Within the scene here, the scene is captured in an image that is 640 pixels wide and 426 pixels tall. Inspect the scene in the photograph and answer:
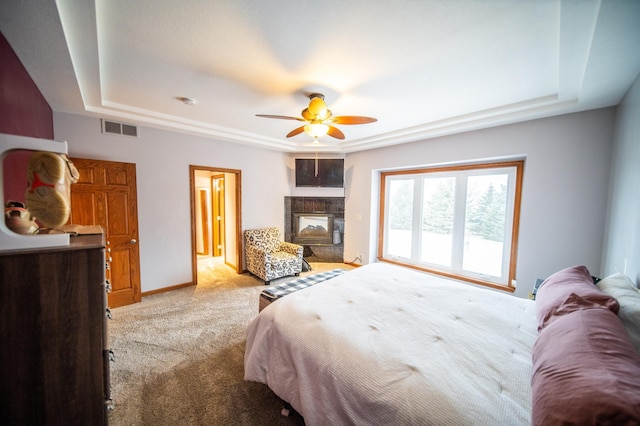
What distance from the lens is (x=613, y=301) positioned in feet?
3.56

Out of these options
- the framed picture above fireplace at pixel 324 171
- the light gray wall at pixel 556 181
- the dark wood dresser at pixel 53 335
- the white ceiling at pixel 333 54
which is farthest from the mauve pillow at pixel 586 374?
the framed picture above fireplace at pixel 324 171

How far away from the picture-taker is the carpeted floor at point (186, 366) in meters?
1.54

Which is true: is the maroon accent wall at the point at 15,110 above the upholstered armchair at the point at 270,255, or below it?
above

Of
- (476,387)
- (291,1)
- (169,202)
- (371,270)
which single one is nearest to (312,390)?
(476,387)

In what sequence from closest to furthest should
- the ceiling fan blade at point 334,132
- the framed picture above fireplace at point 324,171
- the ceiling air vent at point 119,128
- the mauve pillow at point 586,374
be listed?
the mauve pillow at point 586,374
the ceiling fan blade at point 334,132
the ceiling air vent at point 119,128
the framed picture above fireplace at point 324,171

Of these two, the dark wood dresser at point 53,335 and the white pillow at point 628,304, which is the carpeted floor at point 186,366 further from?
the white pillow at point 628,304

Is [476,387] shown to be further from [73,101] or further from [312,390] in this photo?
[73,101]

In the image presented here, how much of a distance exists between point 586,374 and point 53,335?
1.99 meters

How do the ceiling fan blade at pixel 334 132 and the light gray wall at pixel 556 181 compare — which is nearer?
the light gray wall at pixel 556 181

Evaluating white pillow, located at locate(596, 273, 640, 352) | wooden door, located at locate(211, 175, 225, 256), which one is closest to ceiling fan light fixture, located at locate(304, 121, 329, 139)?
white pillow, located at locate(596, 273, 640, 352)

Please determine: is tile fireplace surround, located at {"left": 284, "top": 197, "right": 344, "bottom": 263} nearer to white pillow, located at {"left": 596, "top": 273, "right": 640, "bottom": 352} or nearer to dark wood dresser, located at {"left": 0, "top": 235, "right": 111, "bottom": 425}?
white pillow, located at {"left": 596, "top": 273, "right": 640, "bottom": 352}

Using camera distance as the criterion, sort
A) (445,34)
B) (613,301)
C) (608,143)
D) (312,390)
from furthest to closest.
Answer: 1. (608,143)
2. (445,34)
3. (312,390)
4. (613,301)

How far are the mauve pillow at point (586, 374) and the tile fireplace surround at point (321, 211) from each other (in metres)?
4.01

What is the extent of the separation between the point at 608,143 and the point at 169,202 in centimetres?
550
